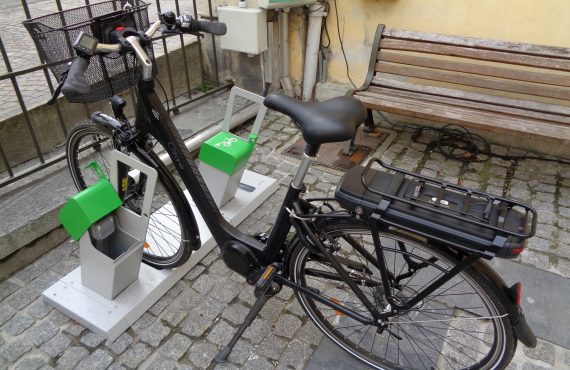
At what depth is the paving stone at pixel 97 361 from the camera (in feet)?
7.36

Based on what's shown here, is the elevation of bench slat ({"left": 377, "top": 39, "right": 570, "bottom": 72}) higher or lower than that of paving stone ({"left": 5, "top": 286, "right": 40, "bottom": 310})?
higher

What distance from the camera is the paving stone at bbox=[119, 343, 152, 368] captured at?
7.43ft

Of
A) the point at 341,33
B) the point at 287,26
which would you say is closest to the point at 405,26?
the point at 341,33

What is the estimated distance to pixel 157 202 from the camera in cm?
327

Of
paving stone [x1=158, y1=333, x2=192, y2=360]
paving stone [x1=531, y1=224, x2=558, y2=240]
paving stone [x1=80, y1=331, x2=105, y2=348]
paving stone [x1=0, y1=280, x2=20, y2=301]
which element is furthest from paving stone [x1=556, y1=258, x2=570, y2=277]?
paving stone [x1=0, y1=280, x2=20, y2=301]

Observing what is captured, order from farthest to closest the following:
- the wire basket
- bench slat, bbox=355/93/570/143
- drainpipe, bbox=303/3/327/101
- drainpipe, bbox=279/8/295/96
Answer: drainpipe, bbox=279/8/295/96
drainpipe, bbox=303/3/327/101
bench slat, bbox=355/93/570/143
the wire basket

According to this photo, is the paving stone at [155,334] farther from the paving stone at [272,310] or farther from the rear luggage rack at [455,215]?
the rear luggage rack at [455,215]

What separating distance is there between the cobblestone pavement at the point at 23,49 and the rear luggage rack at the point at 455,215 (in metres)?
2.85

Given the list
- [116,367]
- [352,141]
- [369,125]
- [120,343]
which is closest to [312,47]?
[369,125]

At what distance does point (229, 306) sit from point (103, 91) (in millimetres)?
1440

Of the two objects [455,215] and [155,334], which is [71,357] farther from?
[455,215]

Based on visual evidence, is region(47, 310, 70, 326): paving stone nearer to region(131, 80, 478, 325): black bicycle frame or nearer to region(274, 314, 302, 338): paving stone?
region(131, 80, 478, 325): black bicycle frame

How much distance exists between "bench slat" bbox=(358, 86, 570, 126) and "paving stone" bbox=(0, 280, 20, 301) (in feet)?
10.4

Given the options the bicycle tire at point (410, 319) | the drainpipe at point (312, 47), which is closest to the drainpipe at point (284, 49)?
the drainpipe at point (312, 47)
